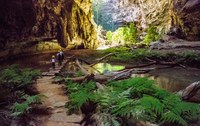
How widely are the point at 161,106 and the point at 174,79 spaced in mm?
10837

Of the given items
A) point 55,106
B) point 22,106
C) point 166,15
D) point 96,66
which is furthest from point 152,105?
point 166,15

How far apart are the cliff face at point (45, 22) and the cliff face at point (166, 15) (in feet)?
24.1

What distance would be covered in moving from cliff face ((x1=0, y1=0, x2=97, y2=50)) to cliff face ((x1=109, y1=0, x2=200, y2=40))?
24.1 feet

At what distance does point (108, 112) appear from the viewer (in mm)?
7621

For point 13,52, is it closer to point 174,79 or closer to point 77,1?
point 77,1

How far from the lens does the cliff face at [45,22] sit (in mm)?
31578

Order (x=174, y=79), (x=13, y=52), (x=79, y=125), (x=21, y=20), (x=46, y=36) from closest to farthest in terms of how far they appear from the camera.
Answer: (x=79, y=125) < (x=174, y=79) < (x=13, y=52) < (x=21, y=20) < (x=46, y=36)

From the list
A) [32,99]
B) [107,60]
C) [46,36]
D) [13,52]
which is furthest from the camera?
[46,36]

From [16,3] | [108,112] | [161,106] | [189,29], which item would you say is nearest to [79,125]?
[108,112]

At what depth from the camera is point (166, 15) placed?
42.8 metres

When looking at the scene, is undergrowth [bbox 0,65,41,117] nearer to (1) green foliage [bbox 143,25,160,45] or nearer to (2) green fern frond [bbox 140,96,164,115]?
(2) green fern frond [bbox 140,96,164,115]

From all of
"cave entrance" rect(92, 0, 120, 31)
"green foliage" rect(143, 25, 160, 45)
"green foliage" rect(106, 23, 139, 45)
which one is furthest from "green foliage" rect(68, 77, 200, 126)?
"cave entrance" rect(92, 0, 120, 31)

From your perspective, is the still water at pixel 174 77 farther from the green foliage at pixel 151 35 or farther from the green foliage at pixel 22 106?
the green foliage at pixel 151 35

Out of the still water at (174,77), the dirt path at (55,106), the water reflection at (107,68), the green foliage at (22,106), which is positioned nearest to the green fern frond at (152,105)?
the dirt path at (55,106)
